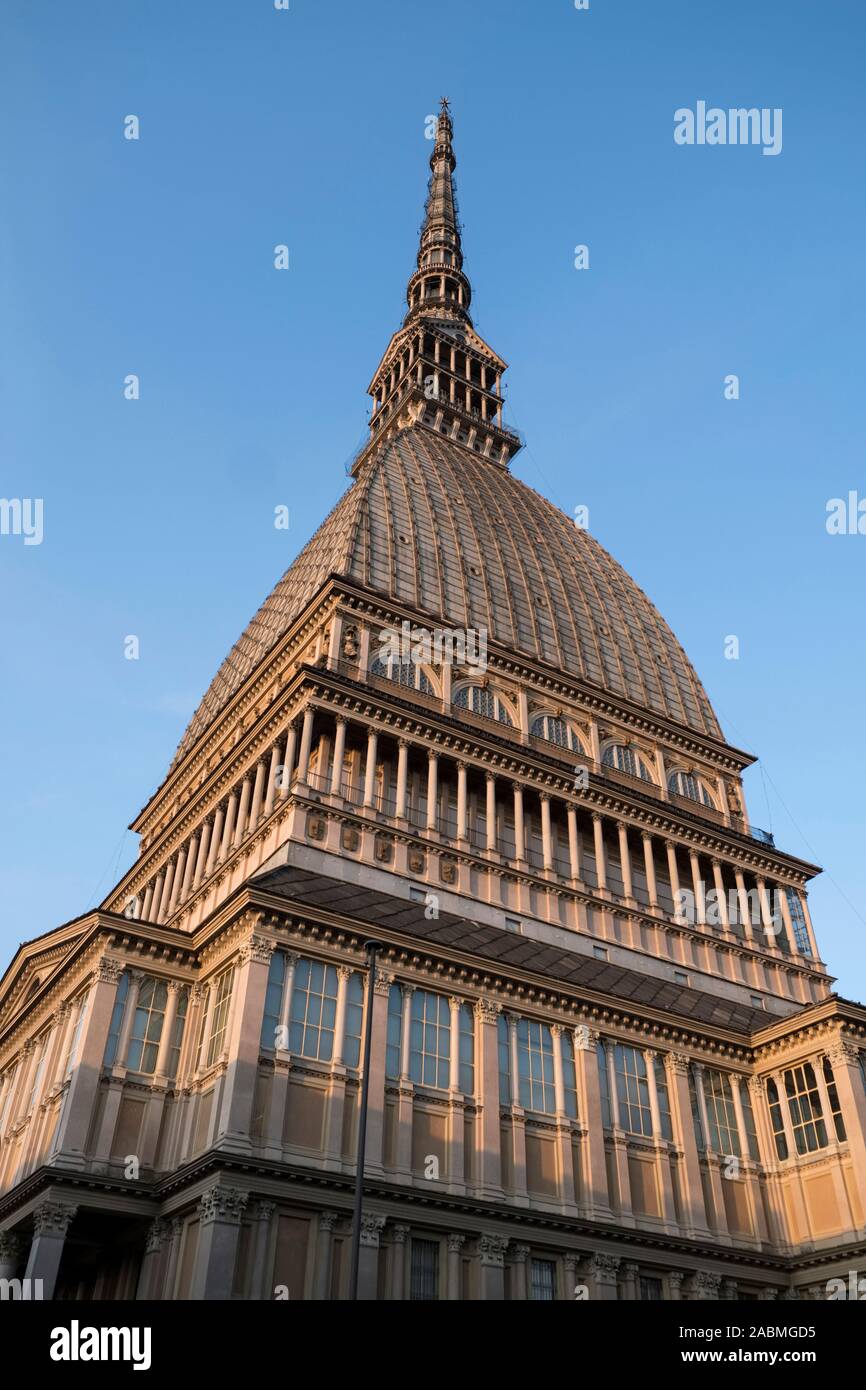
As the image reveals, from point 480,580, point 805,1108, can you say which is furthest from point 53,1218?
point 480,580

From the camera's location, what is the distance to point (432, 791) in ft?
181

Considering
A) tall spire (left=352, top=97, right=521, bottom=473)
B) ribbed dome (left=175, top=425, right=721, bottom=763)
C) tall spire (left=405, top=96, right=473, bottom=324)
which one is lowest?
ribbed dome (left=175, top=425, right=721, bottom=763)

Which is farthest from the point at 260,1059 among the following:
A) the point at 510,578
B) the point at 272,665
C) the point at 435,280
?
the point at 435,280

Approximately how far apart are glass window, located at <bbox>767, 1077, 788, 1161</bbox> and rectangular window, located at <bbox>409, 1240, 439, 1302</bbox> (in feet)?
58.7

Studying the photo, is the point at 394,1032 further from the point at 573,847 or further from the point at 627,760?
the point at 627,760

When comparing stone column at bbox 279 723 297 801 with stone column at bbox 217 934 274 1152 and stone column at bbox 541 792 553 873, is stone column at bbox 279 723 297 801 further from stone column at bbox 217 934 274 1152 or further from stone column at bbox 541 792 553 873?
stone column at bbox 541 792 553 873

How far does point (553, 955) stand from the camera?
50000mm

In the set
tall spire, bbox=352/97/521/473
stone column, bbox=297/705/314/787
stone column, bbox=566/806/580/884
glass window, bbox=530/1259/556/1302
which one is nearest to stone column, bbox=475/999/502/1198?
glass window, bbox=530/1259/556/1302

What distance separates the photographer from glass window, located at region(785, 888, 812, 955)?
64188mm

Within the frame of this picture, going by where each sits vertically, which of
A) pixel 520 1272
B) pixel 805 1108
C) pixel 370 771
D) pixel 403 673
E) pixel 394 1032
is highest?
pixel 403 673

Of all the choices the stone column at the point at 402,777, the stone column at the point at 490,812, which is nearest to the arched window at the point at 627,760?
the stone column at the point at 490,812

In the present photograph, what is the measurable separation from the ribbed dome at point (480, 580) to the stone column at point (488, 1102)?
2658 cm

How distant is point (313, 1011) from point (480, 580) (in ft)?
123
